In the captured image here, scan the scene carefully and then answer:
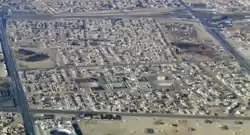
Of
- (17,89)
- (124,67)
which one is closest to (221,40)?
(124,67)

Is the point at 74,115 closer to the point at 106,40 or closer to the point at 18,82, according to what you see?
the point at 18,82

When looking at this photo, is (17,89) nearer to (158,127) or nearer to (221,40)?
(158,127)

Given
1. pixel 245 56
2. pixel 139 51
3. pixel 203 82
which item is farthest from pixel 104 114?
pixel 245 56

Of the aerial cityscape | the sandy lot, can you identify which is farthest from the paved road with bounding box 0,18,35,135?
the sandy lot

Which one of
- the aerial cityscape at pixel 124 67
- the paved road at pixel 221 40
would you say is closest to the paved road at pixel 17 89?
the aerial cityscape at pixel 124 67

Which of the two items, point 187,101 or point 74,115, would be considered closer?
point 74,115
